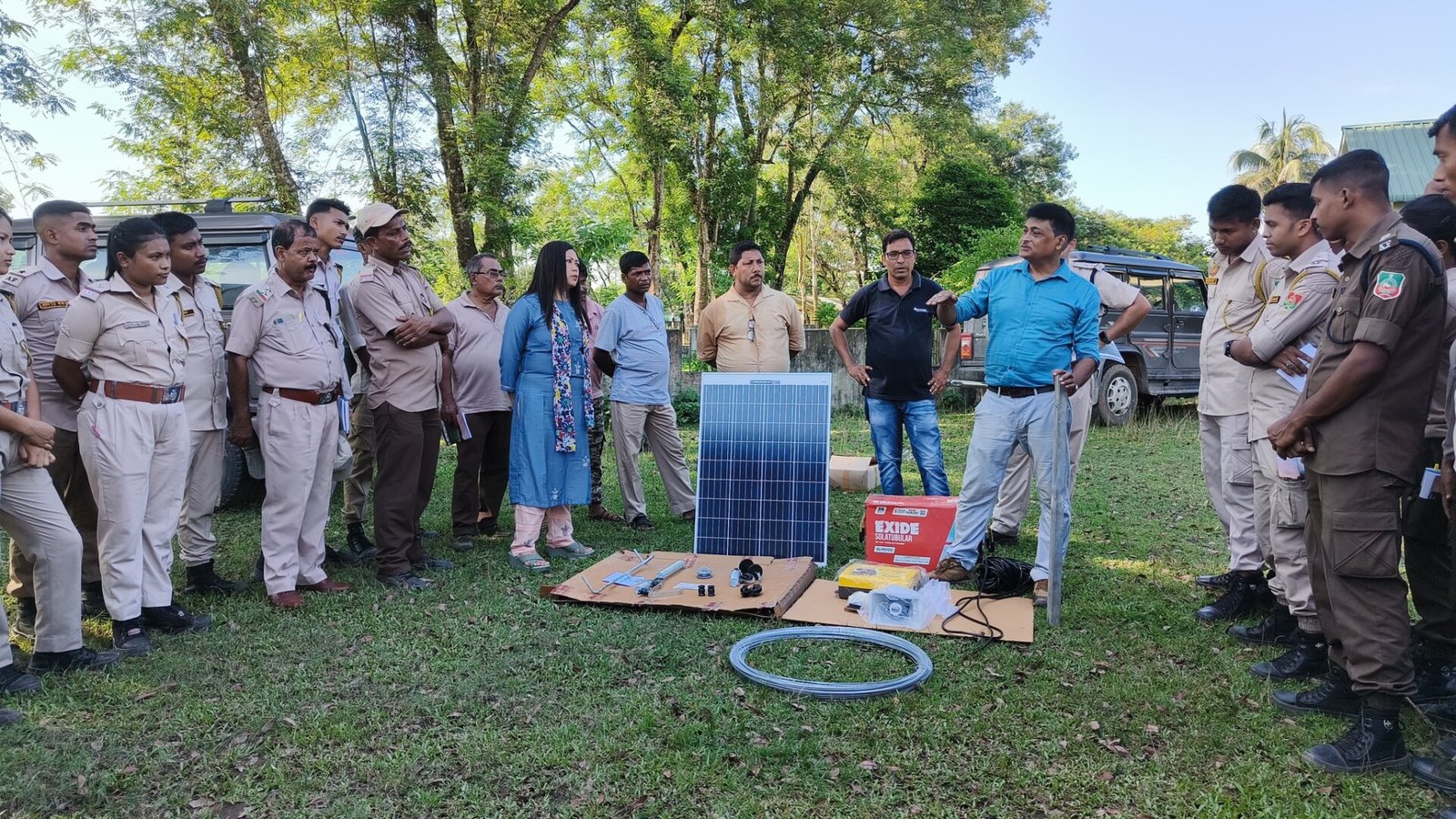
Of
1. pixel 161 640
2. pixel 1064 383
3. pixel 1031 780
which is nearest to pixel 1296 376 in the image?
pixel 1064 383

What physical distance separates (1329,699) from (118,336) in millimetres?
5123

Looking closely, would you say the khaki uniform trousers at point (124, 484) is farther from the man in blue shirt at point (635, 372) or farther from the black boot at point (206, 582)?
the man in blue shirt at point (635, 372)

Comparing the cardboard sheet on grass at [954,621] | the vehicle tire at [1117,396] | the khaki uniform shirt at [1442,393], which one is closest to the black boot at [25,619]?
the cardboard sheet on grass at [954,621]

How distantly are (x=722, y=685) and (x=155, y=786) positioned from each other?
75.9 inches

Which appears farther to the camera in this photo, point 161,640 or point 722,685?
point 161,640

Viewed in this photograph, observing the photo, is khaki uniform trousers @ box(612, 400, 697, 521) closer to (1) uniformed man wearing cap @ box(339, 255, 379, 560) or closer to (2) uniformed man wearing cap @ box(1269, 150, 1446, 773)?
(1) uniformed man wearing cap @ box(339, 255, 379, 560)

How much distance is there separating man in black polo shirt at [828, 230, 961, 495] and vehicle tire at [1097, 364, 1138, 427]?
6397mm

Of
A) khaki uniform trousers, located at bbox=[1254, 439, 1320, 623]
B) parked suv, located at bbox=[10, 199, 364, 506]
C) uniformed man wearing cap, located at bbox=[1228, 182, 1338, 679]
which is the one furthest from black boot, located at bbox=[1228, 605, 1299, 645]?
parked suv, located at bbox=[10, 199, 364, 506]

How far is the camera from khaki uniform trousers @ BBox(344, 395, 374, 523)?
5617mm

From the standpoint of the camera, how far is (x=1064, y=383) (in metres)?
4.04

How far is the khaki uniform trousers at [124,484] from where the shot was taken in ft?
12.3

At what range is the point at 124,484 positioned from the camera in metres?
3.78

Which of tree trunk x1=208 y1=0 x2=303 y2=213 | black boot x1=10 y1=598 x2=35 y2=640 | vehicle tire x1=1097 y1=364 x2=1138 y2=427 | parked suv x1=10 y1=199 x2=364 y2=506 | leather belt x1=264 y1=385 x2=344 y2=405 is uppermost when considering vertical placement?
tree trunk x1=208 y1=0 x2=303 y2=213

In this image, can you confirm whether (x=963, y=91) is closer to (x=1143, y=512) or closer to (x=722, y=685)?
(x=1143, y=512)
